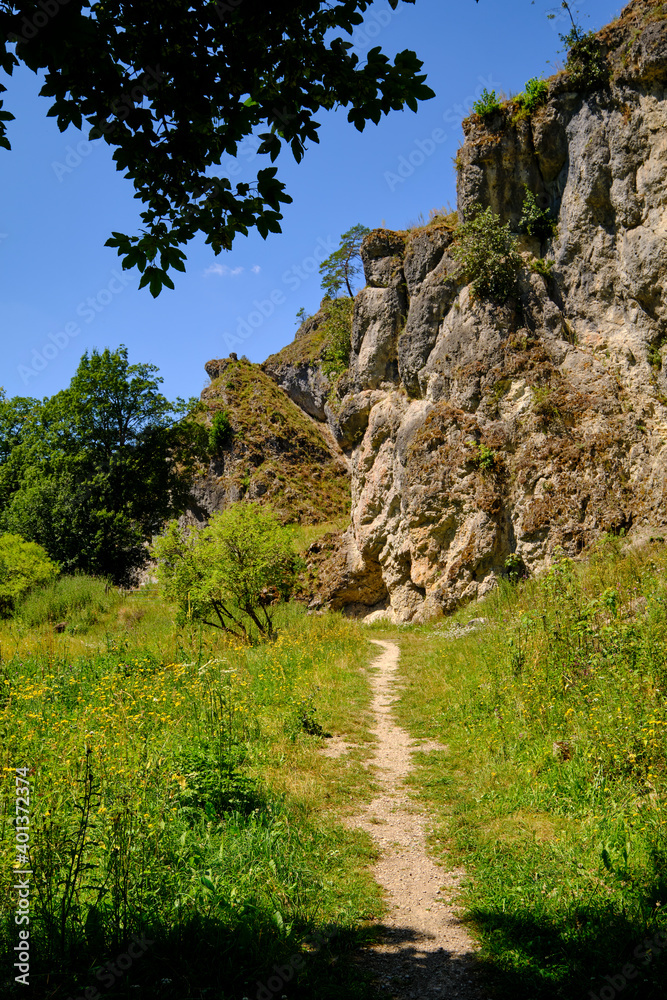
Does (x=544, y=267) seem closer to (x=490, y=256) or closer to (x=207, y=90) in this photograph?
(x=490, y=256)

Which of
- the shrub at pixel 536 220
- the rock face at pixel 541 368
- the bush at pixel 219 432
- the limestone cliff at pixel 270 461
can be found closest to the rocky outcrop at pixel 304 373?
the limestone cliff at pixel 270 461

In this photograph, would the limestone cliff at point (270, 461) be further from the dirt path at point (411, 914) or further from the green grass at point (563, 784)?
the dirt path at point (411, 914)

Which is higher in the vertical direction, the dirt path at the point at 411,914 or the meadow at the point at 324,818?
the meadow at the point at 324,818

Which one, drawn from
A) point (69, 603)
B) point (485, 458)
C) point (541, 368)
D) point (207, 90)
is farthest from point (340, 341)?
point (207, 90)

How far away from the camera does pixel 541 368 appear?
1736 cm

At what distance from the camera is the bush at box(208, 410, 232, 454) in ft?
138

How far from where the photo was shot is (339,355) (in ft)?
106

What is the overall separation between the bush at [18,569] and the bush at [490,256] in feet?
66.5

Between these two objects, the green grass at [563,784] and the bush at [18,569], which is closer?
the green grass at [563,784]

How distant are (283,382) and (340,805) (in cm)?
4587

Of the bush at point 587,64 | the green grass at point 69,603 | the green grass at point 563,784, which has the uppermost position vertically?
the bush at point 587,64

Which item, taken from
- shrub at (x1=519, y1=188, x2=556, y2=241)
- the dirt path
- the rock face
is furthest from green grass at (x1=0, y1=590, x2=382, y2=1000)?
shrub at (x1=519, y1=188, x2=556, y2=241)

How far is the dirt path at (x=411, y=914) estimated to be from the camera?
328 cm

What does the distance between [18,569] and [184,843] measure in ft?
71.3
